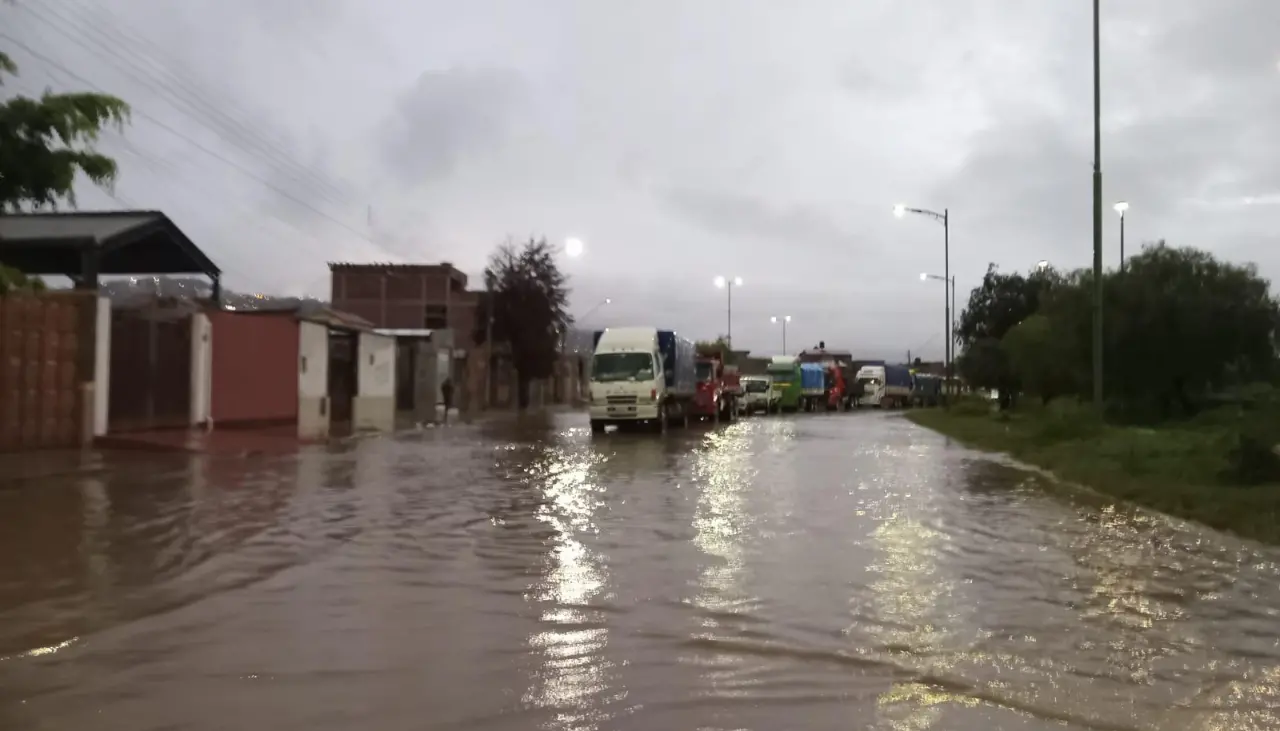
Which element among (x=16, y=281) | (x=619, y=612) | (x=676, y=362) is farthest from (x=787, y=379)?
(x=619, y=612)

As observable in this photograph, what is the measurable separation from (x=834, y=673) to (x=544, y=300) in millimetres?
49646

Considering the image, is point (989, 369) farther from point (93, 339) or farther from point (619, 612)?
point (619, 612)

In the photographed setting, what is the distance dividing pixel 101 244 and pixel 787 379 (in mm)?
41293

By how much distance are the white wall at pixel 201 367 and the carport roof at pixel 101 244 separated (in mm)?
2365

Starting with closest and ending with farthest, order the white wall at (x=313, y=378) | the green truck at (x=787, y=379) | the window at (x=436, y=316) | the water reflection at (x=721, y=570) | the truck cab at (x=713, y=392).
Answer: the water reflection at (x=721, y=570), the white wall at (x=313, y=378), the truck cab at (x=713, y=392), the green truck at (x=787, y=379), the window at (x=436, y=316)

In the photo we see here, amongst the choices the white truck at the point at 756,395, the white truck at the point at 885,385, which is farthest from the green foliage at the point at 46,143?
the white truck at the point at 885,385

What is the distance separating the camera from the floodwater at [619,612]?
577 centimetres

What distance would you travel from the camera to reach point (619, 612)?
26.0ft

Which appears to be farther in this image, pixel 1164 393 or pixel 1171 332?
pixel 1164 393

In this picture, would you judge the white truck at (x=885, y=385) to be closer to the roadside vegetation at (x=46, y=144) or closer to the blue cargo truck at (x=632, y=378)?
the blue cargo truck at (x=632, y=378)

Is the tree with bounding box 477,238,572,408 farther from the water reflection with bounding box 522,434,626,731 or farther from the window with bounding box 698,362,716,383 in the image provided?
the water reflection with bounding box 522,434,626,731

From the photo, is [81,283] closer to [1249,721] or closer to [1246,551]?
[1246,551]

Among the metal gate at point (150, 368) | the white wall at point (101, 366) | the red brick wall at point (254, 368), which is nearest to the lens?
the white wall at point (101, 366)

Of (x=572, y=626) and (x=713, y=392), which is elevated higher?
(x=713, y=392)
